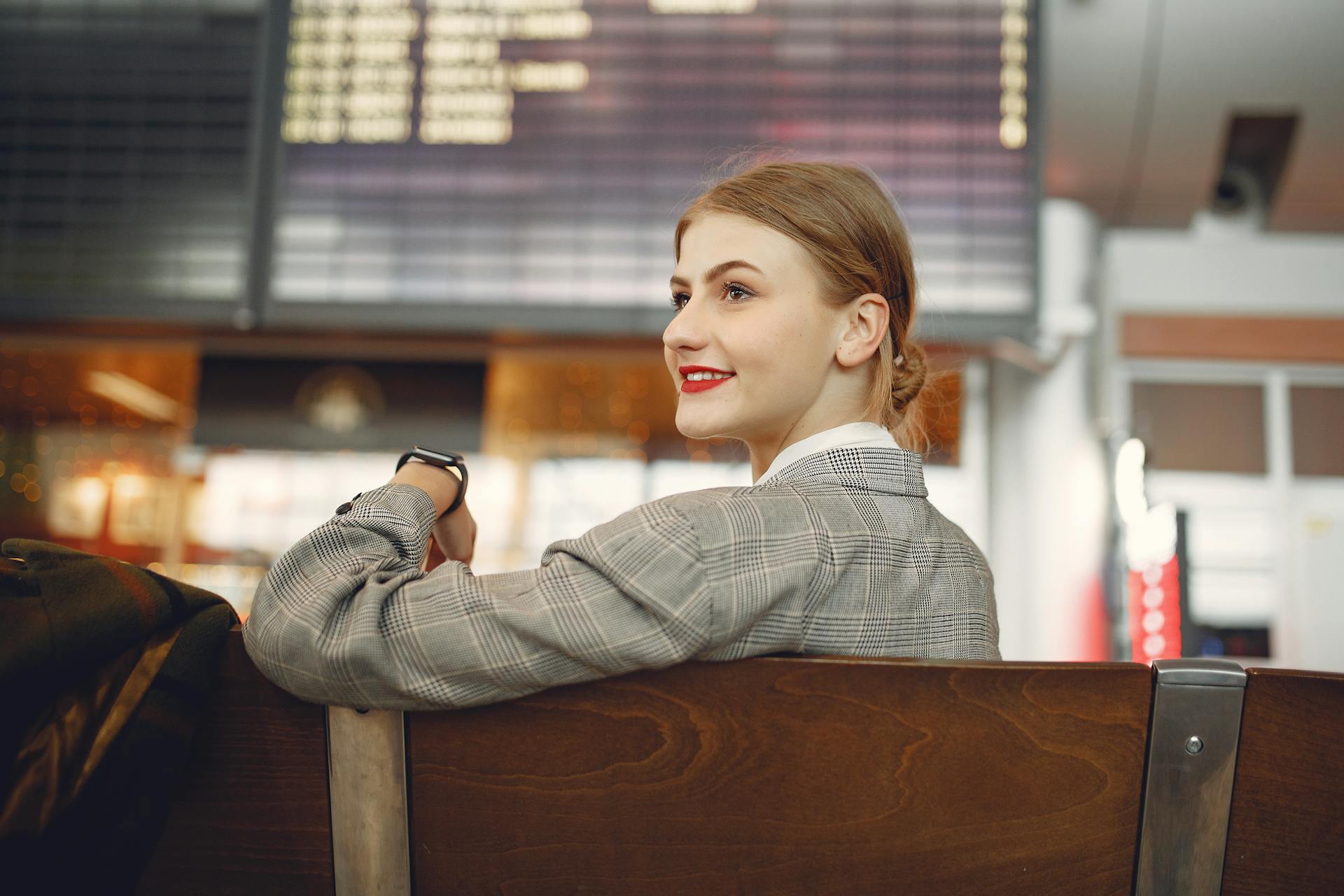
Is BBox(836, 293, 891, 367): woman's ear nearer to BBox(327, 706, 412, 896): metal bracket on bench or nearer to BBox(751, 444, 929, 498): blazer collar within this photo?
BBox(751, 444, 929, 498): blazer collar

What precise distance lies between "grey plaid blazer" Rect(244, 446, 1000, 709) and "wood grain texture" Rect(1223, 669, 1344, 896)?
25 cm

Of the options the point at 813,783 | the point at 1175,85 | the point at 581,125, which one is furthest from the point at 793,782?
the point at 1175,85

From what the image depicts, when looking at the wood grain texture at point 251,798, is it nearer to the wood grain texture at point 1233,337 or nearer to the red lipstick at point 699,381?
the red lipstick at point 699,381

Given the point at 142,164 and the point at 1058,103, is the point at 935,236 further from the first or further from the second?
the point at 142,164

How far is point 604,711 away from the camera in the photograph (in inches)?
23.7

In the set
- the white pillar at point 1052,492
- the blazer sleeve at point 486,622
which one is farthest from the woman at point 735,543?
the white pillar at point 1052,492

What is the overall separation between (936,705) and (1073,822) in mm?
119

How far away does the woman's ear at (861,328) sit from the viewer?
974mm

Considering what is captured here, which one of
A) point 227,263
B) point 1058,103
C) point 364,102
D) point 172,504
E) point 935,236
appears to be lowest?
point 172,504

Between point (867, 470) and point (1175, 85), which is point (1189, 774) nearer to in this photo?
point (867, 470)

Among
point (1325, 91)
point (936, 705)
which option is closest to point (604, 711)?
point (936, 705)

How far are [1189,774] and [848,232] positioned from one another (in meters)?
0.57

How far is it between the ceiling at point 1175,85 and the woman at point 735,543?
76.7 inches

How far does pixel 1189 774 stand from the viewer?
0.59 m
